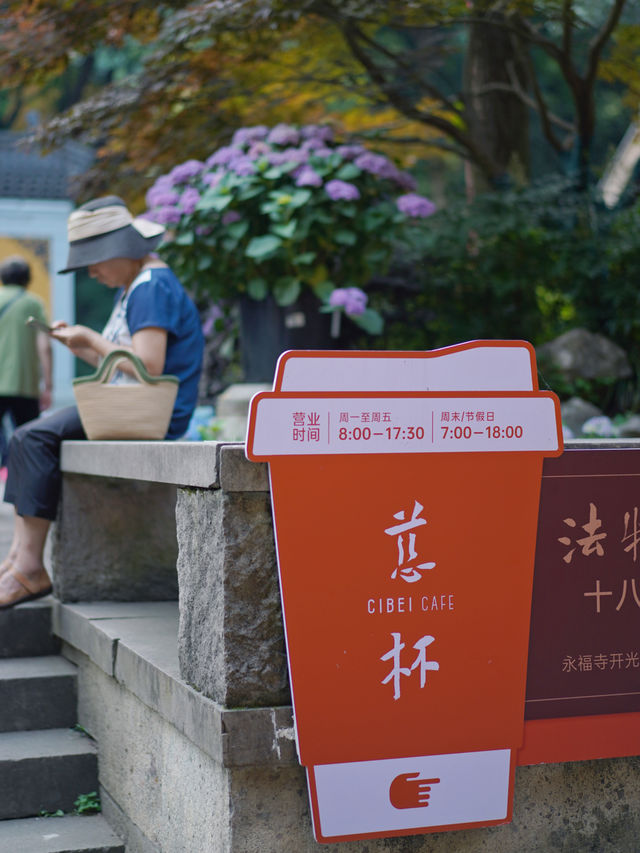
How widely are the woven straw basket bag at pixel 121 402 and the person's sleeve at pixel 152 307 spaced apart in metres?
0.19

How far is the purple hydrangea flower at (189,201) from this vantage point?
6.20m

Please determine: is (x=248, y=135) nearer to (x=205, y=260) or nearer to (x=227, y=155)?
(x=227, y=155)

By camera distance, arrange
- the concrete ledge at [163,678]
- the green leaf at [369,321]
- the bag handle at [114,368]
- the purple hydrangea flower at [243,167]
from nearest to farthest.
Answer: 1. the concrete ledge at [163,678]
2. the bag handle at [114,368]
3. the purple hydrangea flower at [243,167]
4. the green leaf at [369,321]

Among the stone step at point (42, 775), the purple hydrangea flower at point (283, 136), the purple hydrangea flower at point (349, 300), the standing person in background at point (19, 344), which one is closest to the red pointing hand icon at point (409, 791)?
the stone step at point (42, 775)

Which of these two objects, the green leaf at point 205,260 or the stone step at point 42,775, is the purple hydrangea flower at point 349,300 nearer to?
the green leaf at point 205,260

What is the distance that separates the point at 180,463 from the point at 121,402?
963 mm

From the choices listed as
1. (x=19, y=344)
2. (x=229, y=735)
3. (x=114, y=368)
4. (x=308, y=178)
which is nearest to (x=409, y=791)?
(x=229, y=735)

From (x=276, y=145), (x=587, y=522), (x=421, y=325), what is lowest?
(x=587, y=522)

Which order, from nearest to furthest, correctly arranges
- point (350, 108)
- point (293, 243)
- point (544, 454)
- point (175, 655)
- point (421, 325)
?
1. point (544, 454)
2. point (175, 655)
3. point (293, 243)
4. point (421, 325)
5. point (350, 108)

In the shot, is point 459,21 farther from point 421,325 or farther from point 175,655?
point 175,655

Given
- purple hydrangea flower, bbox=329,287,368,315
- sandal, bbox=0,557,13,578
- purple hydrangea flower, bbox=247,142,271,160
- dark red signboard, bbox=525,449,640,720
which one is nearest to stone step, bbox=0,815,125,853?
sandal, bbox=0,557,13,578

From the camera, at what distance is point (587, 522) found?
8.41ft

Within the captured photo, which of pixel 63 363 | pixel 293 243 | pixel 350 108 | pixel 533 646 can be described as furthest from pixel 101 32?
pixel 63 363

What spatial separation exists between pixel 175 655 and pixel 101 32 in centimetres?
493
